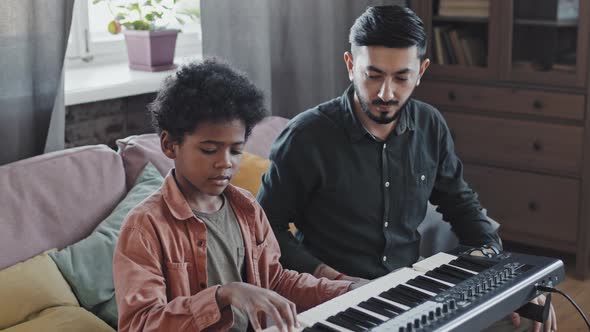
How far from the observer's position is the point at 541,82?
11.7ft

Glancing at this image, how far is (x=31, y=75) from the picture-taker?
2252 millimetres

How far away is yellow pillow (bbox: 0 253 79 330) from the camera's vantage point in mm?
1824

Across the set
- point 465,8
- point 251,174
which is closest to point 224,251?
point 251,174

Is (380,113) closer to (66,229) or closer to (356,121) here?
(356,121)

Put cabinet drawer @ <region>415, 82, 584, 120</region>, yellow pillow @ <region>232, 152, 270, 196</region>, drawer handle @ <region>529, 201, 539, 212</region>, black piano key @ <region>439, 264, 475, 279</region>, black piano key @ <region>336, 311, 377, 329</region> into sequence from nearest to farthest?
black piano key @ <region>336, 311, 377, 329</region>, black piano key @ <region>439, 264, 475, 279</region>, yellow pillow @ <region>232, 152, 270, 196</region>, cabinet drawer @ <region>415, 82, 584, 120</region>, drawer handle @ <region>529, 201, 539, 212</region>

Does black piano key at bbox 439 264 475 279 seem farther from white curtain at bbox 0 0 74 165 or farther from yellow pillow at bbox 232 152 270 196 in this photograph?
white curtain at bbox 0 0 74 165

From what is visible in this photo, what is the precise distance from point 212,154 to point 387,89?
1.82 ft

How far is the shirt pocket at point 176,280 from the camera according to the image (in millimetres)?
1482

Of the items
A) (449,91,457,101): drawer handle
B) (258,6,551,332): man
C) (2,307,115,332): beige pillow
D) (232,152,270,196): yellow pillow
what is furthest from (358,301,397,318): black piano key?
(449,91,457,101): drawer handle

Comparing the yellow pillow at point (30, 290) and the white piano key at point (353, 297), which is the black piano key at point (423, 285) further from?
the yellow pillow at point (30, 290)

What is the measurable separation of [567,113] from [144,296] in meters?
2.54

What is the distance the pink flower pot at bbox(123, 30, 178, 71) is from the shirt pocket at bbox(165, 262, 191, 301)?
5.47 ft

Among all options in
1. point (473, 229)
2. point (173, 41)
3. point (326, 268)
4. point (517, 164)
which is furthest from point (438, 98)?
point (326, 268)

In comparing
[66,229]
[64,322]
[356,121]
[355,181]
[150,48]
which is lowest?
[64,322]
